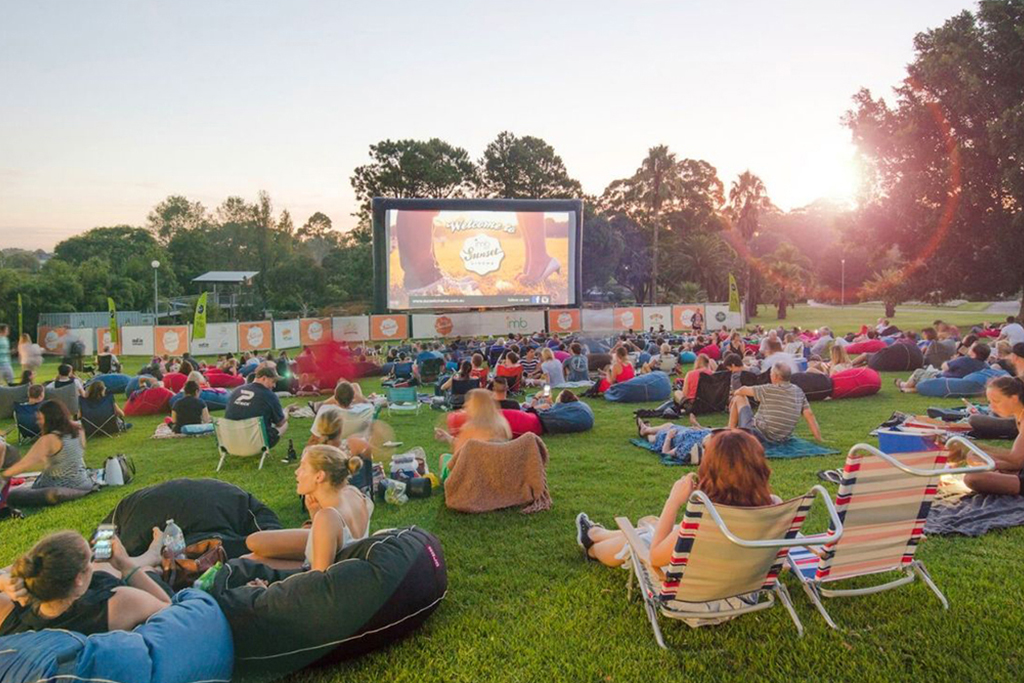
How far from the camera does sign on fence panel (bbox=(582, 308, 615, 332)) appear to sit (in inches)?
1257

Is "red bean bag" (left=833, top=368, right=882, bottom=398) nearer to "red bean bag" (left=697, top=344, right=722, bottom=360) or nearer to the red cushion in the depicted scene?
"red bean bag" (left=697, top=344, right=722, bottom=360)

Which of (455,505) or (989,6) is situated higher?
(989,6)

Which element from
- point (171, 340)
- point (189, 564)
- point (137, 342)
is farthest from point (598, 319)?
point (189, 564)

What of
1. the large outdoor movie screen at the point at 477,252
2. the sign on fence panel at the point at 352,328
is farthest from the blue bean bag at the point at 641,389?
the sign on fence panel at the point at 352,328

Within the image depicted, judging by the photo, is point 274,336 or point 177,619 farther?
point 274,336

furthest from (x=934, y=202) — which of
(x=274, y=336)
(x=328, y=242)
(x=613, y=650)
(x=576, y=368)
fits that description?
(x=328, y=242)

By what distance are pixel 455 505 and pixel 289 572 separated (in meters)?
2.04

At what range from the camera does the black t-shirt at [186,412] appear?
10.3 meters

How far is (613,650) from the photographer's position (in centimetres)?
348

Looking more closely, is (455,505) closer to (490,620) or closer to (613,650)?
(490,620)

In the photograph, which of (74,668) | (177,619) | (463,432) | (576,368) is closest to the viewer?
(74,668)

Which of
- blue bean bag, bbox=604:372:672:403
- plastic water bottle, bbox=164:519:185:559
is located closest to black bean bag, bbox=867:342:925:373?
blue bean bag, bbox=604:372:672:403

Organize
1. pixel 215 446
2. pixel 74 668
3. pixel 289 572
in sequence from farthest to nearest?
pixel 215 446, pixel 289 572, pixel 74 668

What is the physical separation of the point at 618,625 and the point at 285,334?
26.1 metres
